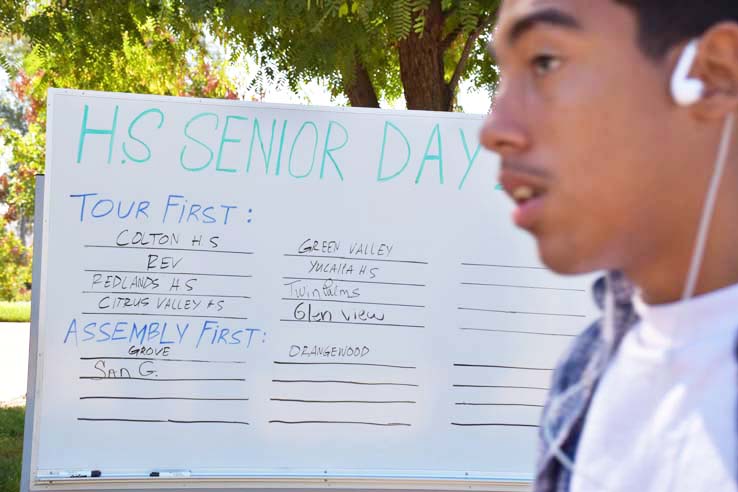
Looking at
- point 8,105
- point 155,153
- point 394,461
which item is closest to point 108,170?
point 155,153

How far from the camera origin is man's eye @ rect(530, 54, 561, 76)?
2.80 ft

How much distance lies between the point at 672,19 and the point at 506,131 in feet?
0.57

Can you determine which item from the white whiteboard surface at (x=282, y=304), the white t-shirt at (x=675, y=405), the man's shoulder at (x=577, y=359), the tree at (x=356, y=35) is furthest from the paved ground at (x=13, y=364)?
the white t-shirt at (x=675, y=405)

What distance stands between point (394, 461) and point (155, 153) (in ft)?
5.36

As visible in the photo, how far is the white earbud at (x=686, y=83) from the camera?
79 centimetres

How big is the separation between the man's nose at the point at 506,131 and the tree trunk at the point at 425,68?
205 inches

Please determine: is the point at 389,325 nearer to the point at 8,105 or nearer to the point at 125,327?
the point at 125,327

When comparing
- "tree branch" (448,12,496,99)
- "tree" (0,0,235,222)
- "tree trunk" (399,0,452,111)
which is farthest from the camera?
"tree trunk" (399,0,452,111)

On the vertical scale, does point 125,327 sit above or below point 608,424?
above

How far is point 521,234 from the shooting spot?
13.2 feet

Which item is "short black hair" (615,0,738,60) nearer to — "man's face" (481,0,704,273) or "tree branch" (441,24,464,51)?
"man's face" (481,0,704,273)

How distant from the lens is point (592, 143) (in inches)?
32.2

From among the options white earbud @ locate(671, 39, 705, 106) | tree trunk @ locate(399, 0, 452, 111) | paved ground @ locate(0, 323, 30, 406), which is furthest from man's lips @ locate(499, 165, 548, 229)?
paved ground @ locate(0, 323, 30, 406)

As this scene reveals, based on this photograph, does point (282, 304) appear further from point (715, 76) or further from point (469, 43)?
point (715, 76)
